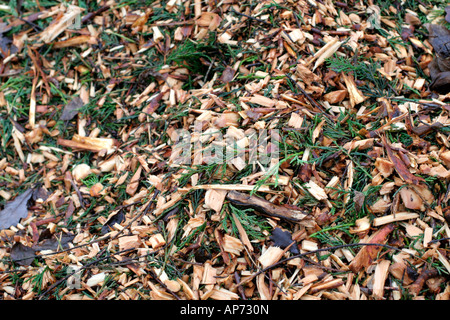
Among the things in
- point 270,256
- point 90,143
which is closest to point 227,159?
point 270,256

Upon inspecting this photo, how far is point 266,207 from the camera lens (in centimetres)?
207

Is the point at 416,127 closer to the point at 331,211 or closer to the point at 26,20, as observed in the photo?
the point at 331,211

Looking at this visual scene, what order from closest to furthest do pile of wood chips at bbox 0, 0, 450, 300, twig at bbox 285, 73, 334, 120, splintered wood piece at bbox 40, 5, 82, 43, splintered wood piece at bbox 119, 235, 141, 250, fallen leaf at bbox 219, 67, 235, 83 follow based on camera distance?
pile of wood chips at bbox 0, 0, 450, 300
splintered wood piece at bbox 119, 235, 141, 250
twig at bbox 285, 73, 334, 120
fallen leaf at bbox 219, 67, 235, 83
splintered wood piece at bbox 40, 5, 82, 43

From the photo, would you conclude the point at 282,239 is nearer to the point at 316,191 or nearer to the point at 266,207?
the point at 266,207

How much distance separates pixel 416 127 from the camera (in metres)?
2.25

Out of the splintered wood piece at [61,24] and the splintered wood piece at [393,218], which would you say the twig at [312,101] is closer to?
the splintered wood piece at [393,218]

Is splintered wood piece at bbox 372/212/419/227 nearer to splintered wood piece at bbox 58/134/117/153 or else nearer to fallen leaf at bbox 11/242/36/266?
splintered wood piece at bbox 58/134/117/153

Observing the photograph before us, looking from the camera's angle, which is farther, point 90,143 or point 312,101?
point 90,143

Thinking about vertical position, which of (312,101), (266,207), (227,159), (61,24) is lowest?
(266,207)

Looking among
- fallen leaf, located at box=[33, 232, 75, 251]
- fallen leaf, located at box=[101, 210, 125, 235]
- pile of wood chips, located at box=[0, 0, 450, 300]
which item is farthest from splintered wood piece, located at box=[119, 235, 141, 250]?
fallen leaf, located at box=[33, 232, 75, 251]

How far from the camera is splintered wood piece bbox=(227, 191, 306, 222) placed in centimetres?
205

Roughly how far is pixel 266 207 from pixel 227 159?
352mm

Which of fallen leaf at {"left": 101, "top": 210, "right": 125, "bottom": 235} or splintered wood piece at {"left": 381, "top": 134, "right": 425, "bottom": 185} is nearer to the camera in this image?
splintered wood piece at {"left": 381, "top": 134, "right": 425, "bottom": 185}

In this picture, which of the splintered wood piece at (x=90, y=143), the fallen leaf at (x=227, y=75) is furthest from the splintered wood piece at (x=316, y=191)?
the splintered wood piece at (x=90, y=143)
